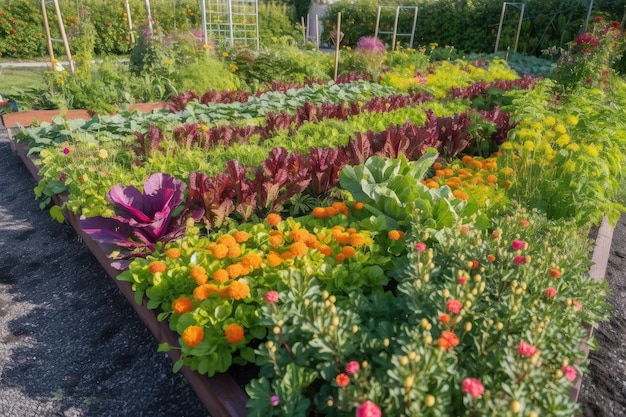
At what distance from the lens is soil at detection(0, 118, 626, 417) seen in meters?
2.16

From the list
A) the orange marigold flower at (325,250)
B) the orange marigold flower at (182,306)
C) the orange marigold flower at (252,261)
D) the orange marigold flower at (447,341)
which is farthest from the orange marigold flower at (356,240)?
the orange marigold flower at (447,341)

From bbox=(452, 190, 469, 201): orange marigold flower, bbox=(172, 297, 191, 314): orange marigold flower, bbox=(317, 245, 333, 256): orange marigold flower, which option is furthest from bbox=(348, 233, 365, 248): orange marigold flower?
bbox=(172, 297, 191, 314): orange marigold flower

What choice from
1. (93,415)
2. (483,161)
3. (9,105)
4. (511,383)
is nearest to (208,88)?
(9,105)

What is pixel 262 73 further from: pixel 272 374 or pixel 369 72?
pixel 272 374

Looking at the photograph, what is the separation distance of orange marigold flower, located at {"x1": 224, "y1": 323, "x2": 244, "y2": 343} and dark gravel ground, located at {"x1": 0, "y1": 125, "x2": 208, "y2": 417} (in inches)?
20.3

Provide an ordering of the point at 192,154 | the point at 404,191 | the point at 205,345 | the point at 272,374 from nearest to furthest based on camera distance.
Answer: the point at 272,374
the point at 205,345
the point at 404,191
the point at 192,154

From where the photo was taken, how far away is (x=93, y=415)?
2088 millimetres

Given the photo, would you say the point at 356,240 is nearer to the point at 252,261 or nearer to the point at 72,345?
the point at 252,261

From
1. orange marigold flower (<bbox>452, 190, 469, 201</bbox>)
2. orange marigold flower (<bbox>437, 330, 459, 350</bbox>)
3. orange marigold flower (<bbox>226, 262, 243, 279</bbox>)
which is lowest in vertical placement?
orange marigold flower (<bbox>226, 262, 243, 279</bbox>)

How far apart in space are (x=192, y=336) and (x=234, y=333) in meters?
0.17

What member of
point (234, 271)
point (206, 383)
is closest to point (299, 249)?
point (234, 271)

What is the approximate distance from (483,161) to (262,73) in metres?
5.92

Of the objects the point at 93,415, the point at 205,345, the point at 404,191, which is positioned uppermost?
the point at 404,191

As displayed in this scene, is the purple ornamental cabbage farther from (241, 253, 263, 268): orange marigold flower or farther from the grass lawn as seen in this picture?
the grass lawn
